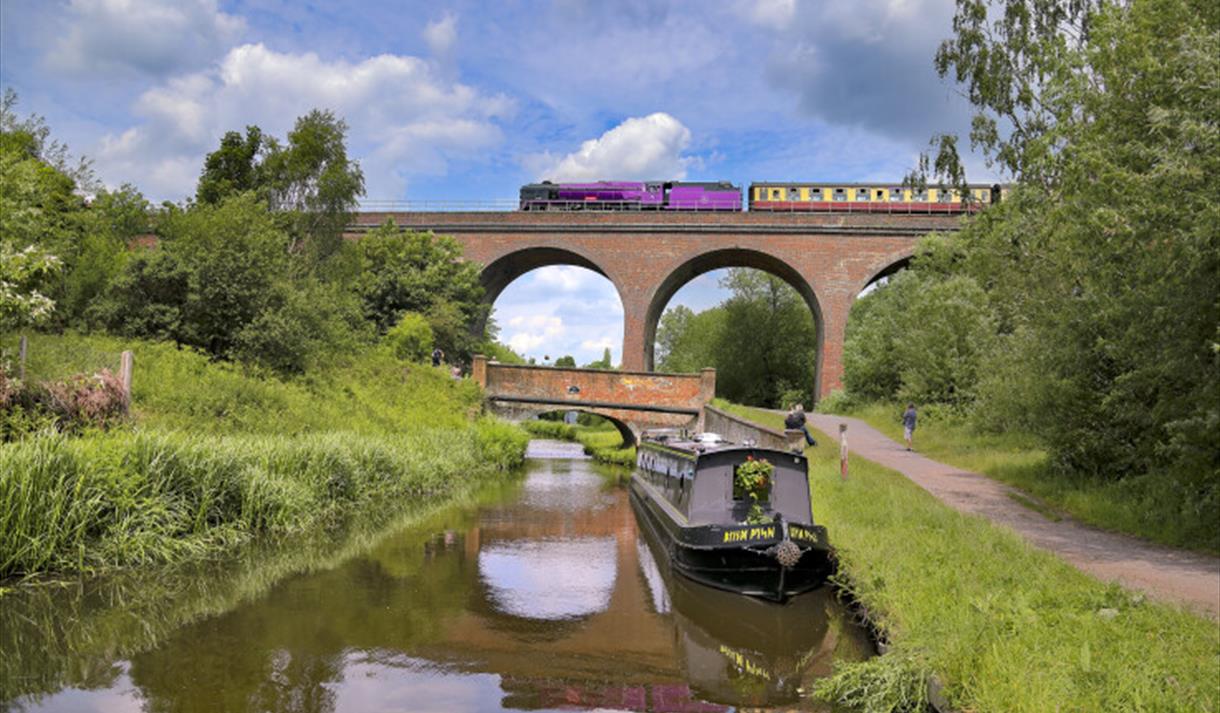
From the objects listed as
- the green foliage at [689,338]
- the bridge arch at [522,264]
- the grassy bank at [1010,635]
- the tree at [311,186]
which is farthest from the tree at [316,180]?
the grassy bank at [1010,635]

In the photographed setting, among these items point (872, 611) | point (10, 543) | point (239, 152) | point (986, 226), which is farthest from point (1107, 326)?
point (239, 152)

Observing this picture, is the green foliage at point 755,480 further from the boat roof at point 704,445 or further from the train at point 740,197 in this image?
the train at point 740,197

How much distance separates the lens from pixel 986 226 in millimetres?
21469

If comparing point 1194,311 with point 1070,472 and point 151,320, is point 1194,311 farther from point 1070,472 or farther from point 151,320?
point 151,320

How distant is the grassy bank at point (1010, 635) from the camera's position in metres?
4.27

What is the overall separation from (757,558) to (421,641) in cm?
375

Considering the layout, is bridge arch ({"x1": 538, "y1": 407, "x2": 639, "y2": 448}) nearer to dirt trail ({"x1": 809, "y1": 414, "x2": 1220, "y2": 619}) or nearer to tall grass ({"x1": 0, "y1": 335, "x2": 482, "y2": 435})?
tall grass ({"x1": 0, "y1": 335, "x2": 482, "y2": 435})

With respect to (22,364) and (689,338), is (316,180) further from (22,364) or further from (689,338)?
(689,338)

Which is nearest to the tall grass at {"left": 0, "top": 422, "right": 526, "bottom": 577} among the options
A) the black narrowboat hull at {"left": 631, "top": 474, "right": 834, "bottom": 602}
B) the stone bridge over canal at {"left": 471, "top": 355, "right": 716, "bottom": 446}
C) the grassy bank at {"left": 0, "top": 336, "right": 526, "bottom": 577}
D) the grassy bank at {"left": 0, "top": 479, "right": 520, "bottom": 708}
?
the grassy bank at {"left": 0, "top": 336, "right": 526, "bottom": 577}

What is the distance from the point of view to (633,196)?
1423 inches

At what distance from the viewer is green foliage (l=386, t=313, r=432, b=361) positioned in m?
28.4

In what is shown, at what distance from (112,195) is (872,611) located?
31818 millimetres

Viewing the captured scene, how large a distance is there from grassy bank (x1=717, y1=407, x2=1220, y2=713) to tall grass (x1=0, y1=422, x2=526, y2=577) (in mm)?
7419

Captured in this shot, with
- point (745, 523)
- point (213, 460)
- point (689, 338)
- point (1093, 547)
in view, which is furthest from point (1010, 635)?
point (689, 338)
